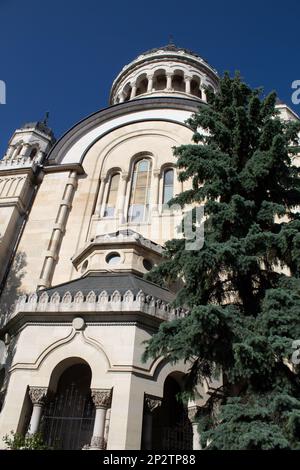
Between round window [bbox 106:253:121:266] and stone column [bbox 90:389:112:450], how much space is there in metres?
6.89

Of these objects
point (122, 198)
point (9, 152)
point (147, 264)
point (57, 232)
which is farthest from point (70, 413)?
point (9, 152)

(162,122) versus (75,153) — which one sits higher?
(162,122)

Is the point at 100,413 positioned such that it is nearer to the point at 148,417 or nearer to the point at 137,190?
the point at 148,417

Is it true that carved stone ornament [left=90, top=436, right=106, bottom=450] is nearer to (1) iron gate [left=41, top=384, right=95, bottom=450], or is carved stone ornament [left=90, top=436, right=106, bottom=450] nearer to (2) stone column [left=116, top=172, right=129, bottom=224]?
(1) iron gate [left=41, top=384, right=95, bottom=450]

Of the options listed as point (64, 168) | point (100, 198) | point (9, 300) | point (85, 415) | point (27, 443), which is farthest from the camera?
point (64, 168)

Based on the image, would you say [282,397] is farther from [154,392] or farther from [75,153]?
[75,153]

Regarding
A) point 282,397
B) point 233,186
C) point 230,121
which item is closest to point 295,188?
point 233,186

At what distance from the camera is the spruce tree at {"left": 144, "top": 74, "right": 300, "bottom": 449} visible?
7207 mm

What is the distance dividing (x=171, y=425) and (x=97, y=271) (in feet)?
20.9

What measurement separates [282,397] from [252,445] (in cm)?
100

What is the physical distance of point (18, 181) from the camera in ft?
67.8

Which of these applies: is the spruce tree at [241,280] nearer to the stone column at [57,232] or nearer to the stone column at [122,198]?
the stone column at [57,232]
